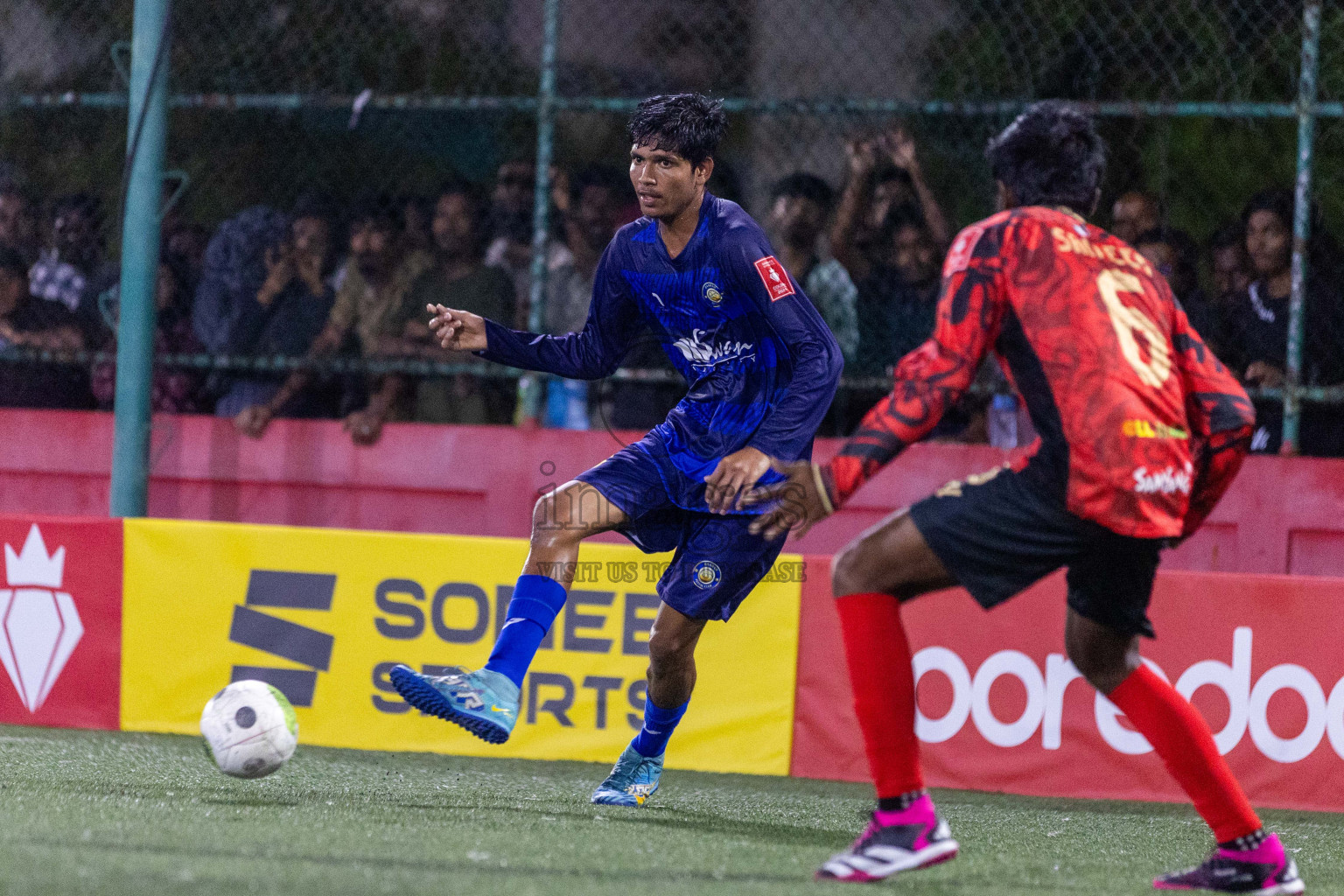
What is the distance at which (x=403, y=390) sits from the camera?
7805 mm

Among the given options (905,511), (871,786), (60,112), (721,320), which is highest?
(60,112)

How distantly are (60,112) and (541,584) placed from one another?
517 centimetres

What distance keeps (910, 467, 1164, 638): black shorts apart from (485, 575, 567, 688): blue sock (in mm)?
1341

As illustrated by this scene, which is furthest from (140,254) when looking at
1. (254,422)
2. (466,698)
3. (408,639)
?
(466,698)

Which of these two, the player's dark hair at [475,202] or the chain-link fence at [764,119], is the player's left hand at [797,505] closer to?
the chain-link fence at [764,119]

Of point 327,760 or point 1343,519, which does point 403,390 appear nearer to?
point 327,760

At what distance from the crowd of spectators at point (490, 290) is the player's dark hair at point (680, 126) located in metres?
2.33

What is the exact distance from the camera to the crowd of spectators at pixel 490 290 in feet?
22.5

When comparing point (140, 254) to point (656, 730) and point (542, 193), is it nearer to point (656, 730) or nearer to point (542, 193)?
point (542, 193)

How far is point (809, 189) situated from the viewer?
730 cm

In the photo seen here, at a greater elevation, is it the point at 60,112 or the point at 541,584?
the point at 60,112

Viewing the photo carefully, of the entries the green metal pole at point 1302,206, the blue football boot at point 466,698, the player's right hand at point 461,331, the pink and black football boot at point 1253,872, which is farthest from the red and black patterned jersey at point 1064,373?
the green metal pole at point 1302,206

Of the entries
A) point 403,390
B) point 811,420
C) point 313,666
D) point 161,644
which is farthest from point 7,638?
point 811,420

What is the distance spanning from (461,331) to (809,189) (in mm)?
2818
